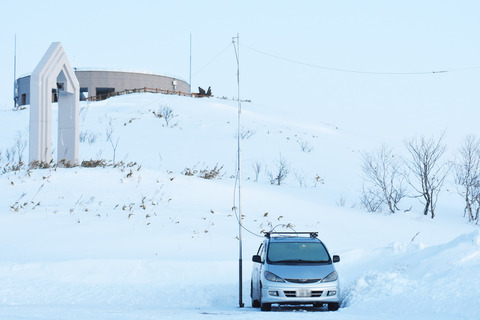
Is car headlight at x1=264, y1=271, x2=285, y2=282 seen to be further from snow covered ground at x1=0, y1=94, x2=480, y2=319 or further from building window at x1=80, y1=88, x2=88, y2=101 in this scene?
building window at x1=80, y1=88, x2=88, y2=101

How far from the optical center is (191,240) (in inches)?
808

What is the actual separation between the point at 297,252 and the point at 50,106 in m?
16.2

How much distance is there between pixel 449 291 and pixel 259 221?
A: 1353cm

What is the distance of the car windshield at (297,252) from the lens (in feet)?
40.1

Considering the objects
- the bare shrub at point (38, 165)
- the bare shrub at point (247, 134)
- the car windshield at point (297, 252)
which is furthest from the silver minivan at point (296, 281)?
the bare shrub at point (247, 134)

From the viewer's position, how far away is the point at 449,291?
1041cm

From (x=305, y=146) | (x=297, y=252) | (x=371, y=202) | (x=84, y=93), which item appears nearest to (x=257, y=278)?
(x=297, y=252)

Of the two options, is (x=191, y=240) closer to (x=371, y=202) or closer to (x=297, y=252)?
(x=297, y=252)

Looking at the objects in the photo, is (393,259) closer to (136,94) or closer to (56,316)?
(56,316)

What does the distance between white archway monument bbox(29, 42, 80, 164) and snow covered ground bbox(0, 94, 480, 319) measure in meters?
1.43

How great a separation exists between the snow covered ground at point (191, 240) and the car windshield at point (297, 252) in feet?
3.23

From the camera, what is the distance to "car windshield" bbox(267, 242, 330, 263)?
12.2m

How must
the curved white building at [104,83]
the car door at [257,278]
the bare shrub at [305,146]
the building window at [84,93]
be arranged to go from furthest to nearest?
1. the curved white building at [104,83]
2. the building window at [84,93]
3. the bare shrub at [305,146]
4. the car door at [257,278]

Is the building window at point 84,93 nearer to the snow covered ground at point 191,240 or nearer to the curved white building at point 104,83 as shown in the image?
the curved white building at point 104,83
